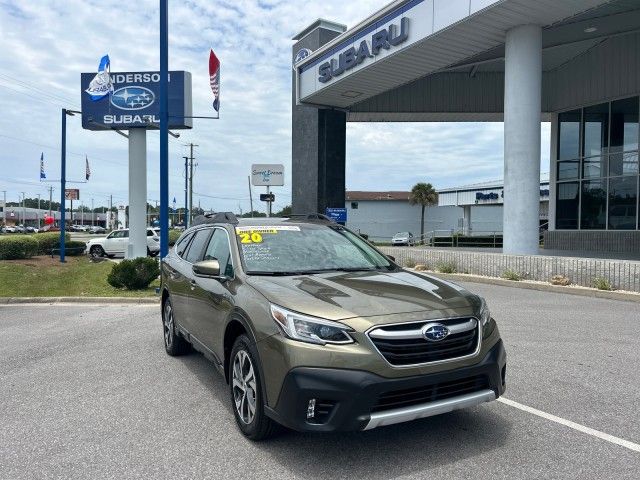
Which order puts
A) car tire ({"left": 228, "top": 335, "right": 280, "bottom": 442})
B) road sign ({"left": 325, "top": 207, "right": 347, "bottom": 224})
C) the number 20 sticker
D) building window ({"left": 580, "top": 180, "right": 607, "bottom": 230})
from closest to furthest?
car tire ({"left": 228, "top": 335, "right": 280, "bottom": 442}) → the number 20 sticker → building window ({"left": 580, "top": 180, "right": 607, "bottom": 230}) → road sign ({"left": 325, "top": 207, "right": 347, "bottom": 224})

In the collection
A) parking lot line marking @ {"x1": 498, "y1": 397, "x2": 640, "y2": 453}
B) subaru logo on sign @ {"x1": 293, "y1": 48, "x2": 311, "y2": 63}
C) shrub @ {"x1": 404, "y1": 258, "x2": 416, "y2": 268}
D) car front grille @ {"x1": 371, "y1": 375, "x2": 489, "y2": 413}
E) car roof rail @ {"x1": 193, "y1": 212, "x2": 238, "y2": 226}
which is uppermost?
subaru logo on sign @ {"x1": 293, "y1": 48, "x2": 311, "y2": 63}

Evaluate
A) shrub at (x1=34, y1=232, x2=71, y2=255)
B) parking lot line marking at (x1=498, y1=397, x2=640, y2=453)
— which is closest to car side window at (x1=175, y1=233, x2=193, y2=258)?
parking lot line marking at (x1=498, y1=397, x2=640, y2=453)

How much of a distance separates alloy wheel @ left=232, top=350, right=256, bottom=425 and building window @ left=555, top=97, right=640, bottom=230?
Result: 2080 cm

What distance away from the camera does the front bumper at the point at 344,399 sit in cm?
329

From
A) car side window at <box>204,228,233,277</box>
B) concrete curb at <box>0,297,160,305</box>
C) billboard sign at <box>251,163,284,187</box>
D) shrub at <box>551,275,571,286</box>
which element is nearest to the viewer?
car side window at <box>204,228,233,277</box>

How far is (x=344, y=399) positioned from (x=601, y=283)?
976 centimetres

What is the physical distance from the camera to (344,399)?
3295 mm

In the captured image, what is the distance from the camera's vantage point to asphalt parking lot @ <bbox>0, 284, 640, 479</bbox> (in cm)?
355

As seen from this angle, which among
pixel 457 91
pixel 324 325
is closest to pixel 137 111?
pixel 457 91

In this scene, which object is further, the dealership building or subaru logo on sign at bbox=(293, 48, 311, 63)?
subaru logo on sign at bbox=(293, 48, 311, 63)

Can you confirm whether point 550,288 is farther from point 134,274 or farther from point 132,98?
point 132,98

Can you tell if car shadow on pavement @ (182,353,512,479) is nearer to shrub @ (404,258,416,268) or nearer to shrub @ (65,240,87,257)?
shrub @ (404,258,416,268)

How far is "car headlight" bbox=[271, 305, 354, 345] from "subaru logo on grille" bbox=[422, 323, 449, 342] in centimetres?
51

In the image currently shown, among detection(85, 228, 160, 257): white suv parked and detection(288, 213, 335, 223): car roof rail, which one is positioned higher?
detection(288, 213, 335, 223): car roof rail
